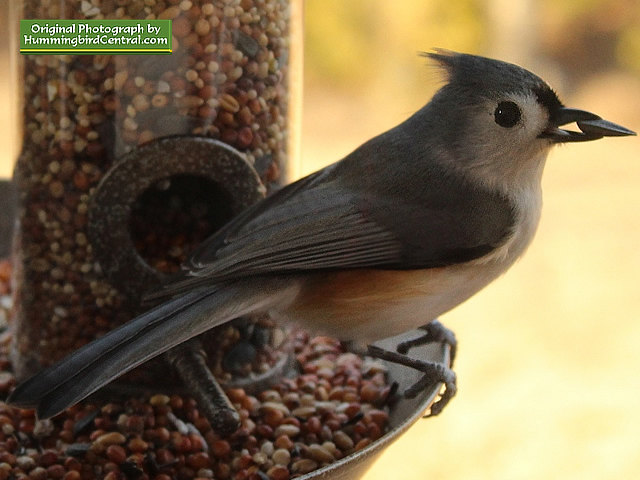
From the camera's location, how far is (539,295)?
17.5ft

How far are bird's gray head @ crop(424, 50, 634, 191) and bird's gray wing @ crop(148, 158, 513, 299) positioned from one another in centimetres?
8

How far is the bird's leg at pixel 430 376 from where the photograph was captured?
1775 mm

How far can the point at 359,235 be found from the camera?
5.68 feet

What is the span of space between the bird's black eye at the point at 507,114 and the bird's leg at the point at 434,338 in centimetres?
49

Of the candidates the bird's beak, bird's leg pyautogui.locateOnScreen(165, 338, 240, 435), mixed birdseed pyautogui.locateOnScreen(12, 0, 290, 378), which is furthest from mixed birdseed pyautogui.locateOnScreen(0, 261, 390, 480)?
the bird's beak

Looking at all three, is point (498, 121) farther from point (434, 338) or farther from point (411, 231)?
point (434, 338)

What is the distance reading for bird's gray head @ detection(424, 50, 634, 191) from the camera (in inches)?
67.6

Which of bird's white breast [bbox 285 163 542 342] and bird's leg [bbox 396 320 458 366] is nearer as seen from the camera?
bird's white breast [bbox 285 163 542 342]

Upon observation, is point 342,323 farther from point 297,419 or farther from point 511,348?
point 511,348

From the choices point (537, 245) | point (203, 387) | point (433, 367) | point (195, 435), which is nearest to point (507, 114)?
point (433, 367)

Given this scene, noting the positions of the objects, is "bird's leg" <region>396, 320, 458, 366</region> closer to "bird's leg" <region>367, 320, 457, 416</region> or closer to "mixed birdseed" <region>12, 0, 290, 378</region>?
"bird's leg" <region>367, 320, 457, 416</region>

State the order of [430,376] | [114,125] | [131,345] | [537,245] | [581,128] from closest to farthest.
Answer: [131,345]
[581,128]
[430,376]
[114,125]
[537,245]

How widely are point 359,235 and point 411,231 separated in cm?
10

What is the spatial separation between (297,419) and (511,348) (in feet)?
10.0
